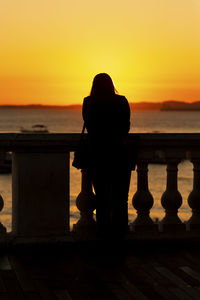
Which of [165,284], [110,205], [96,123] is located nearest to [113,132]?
[96,123]

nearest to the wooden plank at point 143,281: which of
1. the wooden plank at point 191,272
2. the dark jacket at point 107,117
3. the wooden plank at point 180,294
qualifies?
the wooden plank at point 180,294

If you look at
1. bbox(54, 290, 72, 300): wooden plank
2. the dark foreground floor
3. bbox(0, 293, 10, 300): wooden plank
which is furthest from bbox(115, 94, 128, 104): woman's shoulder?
bbox(0, 293, 10, 300): wooden plank

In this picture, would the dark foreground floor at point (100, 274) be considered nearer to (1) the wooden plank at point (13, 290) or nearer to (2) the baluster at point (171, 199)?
(1) the wooden plank at point (13, 290)

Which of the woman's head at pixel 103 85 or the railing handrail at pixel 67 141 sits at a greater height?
the woman's head at pixel 103 85

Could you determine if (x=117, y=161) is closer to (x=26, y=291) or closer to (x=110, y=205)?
(x=110, y=205)

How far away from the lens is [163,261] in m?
6.99

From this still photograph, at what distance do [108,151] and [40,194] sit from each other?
938mm

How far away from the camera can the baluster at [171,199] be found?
7.66 metres

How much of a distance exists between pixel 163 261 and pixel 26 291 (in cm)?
170

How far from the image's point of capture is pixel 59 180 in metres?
7.56

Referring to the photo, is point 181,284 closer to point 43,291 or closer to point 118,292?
point 118,292

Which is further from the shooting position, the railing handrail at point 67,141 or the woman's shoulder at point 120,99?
the railing handrail at point 67,141

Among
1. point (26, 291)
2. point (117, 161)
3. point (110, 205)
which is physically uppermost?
point (117, 161)

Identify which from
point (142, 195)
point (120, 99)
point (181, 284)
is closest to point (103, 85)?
point (120, 99)
